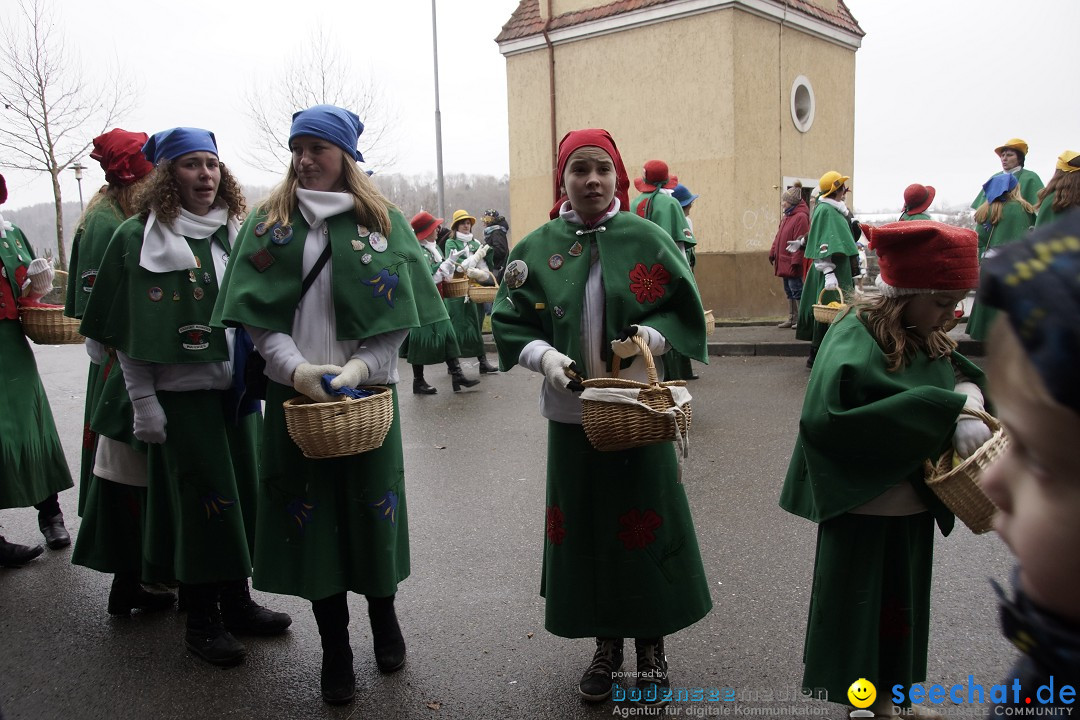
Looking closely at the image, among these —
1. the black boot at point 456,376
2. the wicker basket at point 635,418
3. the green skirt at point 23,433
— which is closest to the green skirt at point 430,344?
the black boot at point 456,376

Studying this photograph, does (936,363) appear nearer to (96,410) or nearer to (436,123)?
(96,410)

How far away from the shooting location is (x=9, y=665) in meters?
3.61

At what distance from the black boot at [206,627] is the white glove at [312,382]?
1.21m

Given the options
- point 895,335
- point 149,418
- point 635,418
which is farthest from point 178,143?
point 895,335

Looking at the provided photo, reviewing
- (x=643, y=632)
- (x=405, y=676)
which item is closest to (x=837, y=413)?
(x=643, y=632)

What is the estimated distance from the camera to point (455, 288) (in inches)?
373

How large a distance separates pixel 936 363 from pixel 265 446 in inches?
92.9

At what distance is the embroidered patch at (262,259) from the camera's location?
311 centimetres

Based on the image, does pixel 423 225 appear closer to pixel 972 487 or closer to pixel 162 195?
pixel 162 195

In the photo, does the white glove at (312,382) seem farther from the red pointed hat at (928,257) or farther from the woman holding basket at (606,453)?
the red pointed hat at (928,257)

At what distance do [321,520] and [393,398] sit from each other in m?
0.53

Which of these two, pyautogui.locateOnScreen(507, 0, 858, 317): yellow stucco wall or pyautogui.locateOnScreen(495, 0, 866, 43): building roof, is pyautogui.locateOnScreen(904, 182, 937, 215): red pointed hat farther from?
pyautogui.locateOnScreen(495, 0, 866, 43): building roof

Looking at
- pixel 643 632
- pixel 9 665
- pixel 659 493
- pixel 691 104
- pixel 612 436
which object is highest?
pixel 691 104

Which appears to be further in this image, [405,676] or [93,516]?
[93,516]
